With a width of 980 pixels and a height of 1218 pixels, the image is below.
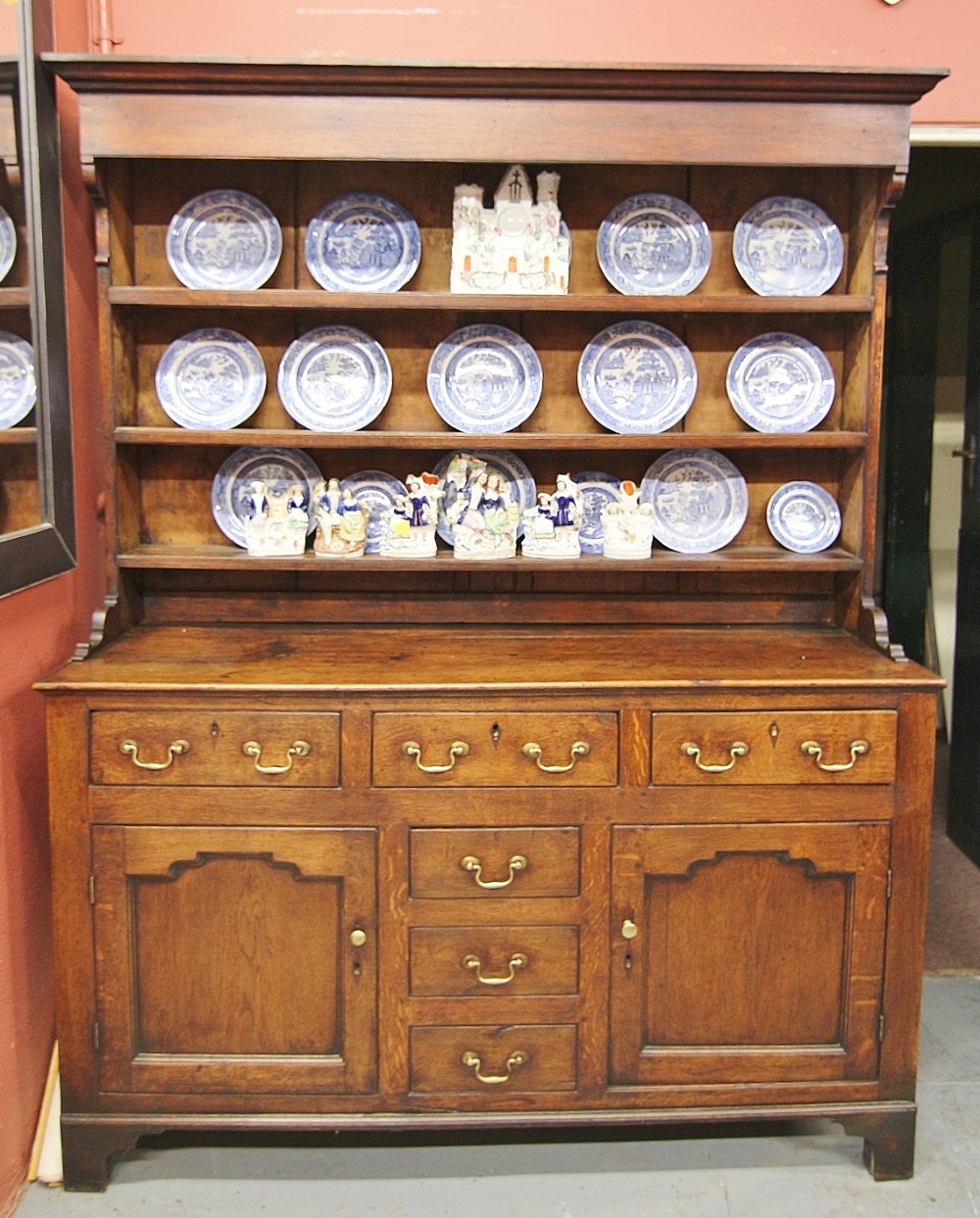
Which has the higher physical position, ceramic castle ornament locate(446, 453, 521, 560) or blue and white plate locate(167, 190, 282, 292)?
blue and white plate locate(167, 190, 282, 292)

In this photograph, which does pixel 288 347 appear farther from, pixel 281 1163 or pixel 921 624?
pixel 921 624

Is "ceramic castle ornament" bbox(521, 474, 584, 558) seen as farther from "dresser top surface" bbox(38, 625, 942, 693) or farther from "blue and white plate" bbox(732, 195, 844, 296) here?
"blue and white plate" bbox(732, 195, 844, 296)

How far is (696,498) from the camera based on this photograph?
2.59 meters

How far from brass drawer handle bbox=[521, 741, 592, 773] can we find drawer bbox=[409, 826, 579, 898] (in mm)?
112

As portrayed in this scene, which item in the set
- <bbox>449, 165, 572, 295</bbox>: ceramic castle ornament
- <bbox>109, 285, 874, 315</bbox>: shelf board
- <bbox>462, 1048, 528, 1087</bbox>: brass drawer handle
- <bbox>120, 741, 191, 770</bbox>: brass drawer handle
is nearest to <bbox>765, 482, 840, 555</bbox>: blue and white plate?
<bbox>109, 285, 874, 315</bbox>: shelf board

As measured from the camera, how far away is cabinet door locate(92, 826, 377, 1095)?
211 centimetres

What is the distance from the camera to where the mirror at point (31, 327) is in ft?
6.51

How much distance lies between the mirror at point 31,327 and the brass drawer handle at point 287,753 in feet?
1.60

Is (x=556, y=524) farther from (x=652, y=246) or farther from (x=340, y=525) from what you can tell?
(x=652, y=246)

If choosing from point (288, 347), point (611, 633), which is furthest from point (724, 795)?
point (288, 347)

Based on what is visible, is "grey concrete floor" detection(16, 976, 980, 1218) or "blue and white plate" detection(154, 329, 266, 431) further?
"blue and white plate" detection(154, 329, 266, 431)

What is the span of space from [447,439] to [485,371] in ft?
0.78

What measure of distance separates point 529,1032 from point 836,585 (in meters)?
1.16

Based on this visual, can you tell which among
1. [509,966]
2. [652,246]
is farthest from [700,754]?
[652,246]
